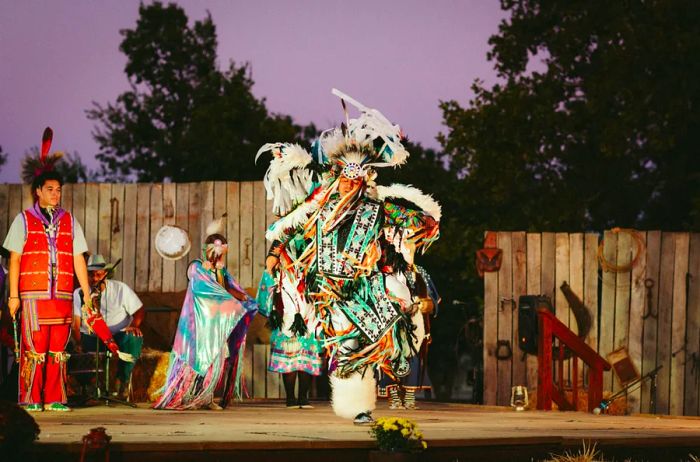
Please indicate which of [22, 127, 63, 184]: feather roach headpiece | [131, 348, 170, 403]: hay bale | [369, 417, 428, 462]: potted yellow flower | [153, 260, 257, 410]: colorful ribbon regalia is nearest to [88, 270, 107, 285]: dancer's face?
[131, 348, 170, 403]: hay bale

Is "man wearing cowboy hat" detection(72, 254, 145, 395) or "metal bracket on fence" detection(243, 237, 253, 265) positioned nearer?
"man wearing cowboy hat" detection(72, 254, 145, 395)

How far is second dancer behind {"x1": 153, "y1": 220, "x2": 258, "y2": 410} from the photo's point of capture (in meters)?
11.6

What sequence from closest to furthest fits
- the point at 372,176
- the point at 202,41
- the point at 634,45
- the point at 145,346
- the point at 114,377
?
1. the point at 372,176
2. the point at 114,377
3. the point at 145,346
4. the point at 634,45
5. the point at 202,41

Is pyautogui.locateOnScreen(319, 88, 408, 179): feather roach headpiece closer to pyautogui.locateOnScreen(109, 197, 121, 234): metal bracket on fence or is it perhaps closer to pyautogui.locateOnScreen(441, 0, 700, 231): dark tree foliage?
pyautogui.locateOnScreen(109, 197, 121, 234): metal bracket on fence

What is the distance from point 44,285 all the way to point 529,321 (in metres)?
5.18

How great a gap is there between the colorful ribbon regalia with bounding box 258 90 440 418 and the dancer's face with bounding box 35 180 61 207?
1.80m

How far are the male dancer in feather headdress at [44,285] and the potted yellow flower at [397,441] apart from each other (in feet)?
13.0

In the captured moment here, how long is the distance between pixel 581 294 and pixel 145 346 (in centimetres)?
447

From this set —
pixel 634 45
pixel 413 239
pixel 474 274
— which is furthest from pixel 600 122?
pixel 413 239

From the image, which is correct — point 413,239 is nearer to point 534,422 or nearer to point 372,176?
point 372,176

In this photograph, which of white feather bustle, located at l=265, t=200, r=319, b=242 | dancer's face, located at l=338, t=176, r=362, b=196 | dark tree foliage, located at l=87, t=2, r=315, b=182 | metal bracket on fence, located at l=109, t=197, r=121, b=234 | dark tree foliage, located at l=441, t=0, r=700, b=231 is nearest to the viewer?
dancer's face, located at l=338, t=176, r=362, b=196

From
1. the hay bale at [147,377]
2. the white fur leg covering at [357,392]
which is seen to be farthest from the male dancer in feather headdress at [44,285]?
the white fur leg covering at [357,392]

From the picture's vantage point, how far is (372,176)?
967 cm

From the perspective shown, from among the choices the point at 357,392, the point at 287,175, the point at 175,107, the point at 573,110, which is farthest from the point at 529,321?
the point at 175,107
